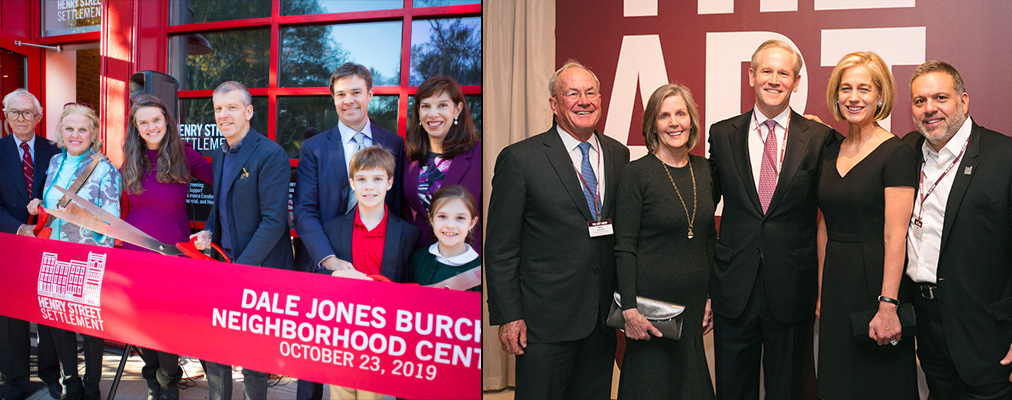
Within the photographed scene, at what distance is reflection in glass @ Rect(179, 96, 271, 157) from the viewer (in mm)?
2814

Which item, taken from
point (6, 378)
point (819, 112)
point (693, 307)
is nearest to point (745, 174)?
point (693, 307)

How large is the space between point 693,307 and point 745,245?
31cm

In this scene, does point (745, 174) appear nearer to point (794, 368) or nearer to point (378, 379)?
point (794, 368)

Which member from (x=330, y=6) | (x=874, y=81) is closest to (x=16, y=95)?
(x=330, y=6)

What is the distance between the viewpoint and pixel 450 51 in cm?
257

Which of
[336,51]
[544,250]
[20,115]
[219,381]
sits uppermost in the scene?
[336,51]

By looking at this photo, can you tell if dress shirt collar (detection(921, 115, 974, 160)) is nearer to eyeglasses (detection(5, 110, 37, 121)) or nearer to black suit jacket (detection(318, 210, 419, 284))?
black suit jacket (detection(318, 210, 419, 284))

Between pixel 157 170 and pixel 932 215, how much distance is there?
3.47 meters

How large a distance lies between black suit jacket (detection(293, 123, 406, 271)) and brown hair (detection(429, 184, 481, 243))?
0.50 ft

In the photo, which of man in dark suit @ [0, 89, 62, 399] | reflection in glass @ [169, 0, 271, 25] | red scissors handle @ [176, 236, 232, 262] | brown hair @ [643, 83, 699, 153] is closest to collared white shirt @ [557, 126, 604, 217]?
brown hair @ [643, 83, 699, 153]

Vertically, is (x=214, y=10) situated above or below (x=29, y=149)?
above

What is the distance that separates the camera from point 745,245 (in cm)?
225

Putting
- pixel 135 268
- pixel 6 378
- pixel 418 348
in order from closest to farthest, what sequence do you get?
1. pixel 418 348
2. pixel 135 268
3. pixel 6 378

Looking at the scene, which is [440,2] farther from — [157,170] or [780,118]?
[157,170]
